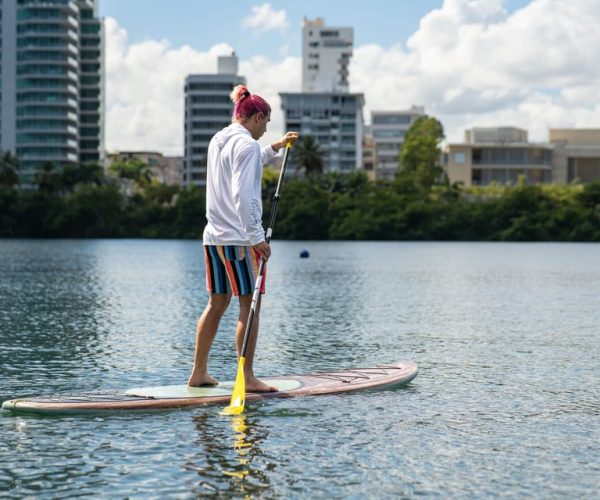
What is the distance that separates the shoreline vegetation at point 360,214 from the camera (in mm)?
123375

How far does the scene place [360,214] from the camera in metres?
128

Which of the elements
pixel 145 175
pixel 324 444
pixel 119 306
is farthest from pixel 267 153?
pixel 145 175

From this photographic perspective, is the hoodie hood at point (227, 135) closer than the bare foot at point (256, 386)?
Yes

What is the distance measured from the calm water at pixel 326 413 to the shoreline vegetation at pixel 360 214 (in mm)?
102788

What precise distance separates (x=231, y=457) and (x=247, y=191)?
2526 mm

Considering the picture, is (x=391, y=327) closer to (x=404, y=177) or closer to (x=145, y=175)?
(x=404, y=177)

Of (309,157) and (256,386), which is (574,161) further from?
(256,386)

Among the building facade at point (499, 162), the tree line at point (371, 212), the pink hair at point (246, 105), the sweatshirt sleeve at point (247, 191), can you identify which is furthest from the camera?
the building facade at point (499, 162)

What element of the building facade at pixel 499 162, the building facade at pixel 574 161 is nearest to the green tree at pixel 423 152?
the building facade at pixel 499 162

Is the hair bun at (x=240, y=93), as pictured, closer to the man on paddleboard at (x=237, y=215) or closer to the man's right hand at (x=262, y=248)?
the man on paddleboard at (x=237, y=215)

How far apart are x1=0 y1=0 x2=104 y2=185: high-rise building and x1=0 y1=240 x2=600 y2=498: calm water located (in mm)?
159870

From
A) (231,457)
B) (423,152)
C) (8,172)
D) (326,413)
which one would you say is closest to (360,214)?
(423,152)

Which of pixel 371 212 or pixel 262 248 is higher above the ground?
pixel 371 212

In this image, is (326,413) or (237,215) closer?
(326,413)
